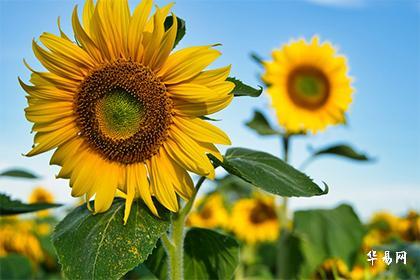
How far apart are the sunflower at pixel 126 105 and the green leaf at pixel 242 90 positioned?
77mm

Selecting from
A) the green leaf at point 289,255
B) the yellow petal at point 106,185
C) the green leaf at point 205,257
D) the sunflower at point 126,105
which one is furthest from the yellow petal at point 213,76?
the green leaf at point 289,255

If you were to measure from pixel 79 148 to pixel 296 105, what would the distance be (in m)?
2.54

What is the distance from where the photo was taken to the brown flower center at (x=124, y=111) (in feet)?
5.40

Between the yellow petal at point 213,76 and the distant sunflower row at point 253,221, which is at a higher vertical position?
the yellow petal at point 213,76

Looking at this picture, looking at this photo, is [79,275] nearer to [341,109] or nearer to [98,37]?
[98,37]

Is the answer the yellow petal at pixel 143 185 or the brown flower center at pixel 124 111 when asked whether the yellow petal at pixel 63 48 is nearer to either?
Answer: the brown flower center at pixel 124 111

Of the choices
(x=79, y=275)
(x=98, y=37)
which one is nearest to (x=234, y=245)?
(x=79, y=275)

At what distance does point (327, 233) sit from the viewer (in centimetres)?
356

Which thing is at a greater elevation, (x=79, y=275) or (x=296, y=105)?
(x=296, y=105)

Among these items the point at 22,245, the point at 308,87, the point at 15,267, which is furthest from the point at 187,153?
the point at 22,245

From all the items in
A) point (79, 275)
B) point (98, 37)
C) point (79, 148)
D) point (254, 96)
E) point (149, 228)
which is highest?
point (98, 37)

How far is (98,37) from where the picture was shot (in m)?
1.59

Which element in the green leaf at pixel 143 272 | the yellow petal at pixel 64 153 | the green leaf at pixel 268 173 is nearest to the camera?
the green leaf at pixel 268 173

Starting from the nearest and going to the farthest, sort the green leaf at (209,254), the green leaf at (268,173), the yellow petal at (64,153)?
the green leaf at (268,173)
the yellow petal at (64,153)
the green leaf at (209,254)
